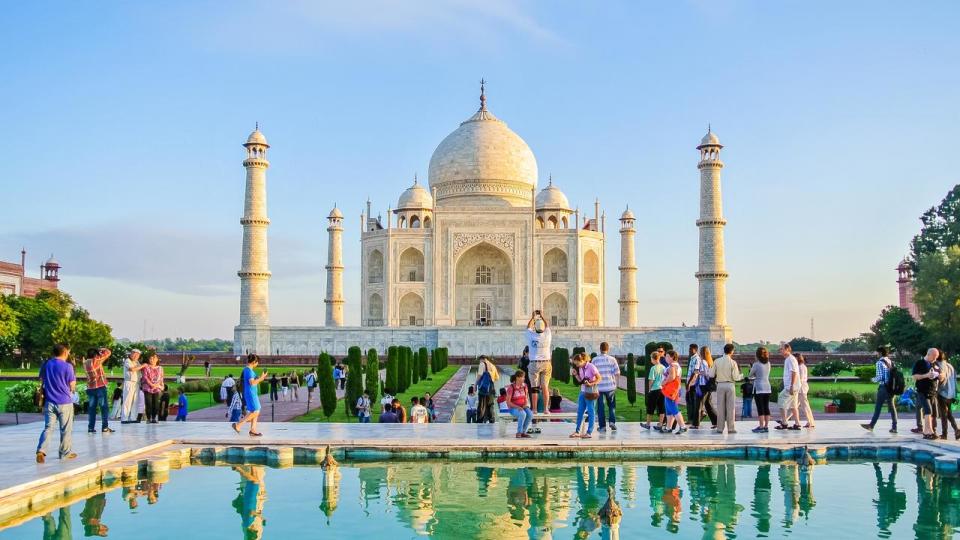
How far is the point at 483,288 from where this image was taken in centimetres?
3697

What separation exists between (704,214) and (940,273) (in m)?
7.60

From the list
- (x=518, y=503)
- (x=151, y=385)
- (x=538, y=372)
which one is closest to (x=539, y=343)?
(x=538, y=372)

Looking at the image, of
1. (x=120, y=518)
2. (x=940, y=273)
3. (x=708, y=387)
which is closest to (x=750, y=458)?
(x=708, y=387)

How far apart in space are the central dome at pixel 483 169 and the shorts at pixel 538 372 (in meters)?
27.2

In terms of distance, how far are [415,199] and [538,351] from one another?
2927cm

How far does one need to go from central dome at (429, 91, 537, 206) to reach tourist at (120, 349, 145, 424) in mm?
27280

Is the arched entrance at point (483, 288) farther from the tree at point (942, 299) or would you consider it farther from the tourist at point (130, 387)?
the tourist at point (130, 387)

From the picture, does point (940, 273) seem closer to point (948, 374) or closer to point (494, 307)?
point (494, 307)

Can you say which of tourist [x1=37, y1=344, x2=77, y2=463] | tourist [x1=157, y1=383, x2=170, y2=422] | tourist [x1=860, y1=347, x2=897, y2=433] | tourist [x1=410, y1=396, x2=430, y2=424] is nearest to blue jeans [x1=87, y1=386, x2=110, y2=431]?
tourist [x1=157, y1=383, x2=170, y2=422]

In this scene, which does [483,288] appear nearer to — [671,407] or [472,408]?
[472,408]

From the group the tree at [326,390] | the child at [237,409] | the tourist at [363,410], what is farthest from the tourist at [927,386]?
the child at [237,409]

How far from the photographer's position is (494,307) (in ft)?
121

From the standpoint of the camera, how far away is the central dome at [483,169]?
37.9 meters

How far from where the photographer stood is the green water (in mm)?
5820
